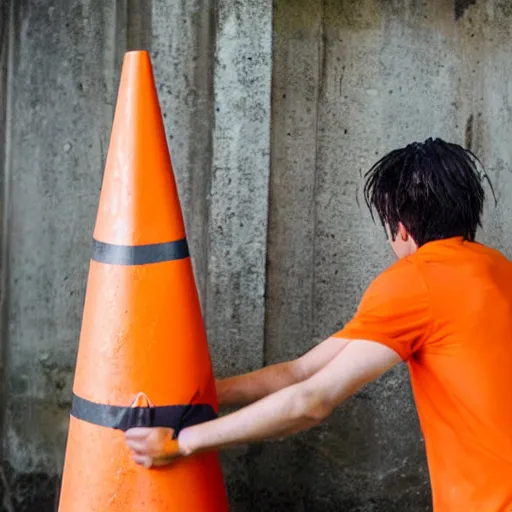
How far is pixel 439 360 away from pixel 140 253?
74cm

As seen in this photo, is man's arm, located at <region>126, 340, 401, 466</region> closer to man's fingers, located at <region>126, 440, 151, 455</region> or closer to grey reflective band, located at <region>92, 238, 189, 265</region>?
man's fingers, located at <region>126, 440, 151, 455</region>

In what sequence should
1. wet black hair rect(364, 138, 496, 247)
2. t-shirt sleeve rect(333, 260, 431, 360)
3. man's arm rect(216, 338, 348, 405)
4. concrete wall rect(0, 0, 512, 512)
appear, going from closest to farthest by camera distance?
t-shirt sleeve rect(333, 260, 431, 360) < wet black hair rect(364, 138, 496, 247) < man's arm rect(216, 338, 348, 405) < concrete wall rect(0, 0, 512, 512)

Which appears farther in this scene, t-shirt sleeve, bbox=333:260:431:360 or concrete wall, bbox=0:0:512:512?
concrete wall, bbox=0:0:512:512

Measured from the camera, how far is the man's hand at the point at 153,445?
5.90ft

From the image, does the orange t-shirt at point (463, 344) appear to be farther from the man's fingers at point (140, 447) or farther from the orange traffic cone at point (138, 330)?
the man's fingers at point (140, 447)

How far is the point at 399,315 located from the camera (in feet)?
5.44

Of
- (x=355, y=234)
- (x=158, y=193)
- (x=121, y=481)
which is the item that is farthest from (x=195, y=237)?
(x=121, y=481)

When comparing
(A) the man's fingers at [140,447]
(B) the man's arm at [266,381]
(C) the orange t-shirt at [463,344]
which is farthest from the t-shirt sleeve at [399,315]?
(A) the man's fingers at [140,447]

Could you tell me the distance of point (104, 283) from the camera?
6.14 feet

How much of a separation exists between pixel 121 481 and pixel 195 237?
1.25 m

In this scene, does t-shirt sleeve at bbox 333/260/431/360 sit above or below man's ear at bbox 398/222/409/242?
below

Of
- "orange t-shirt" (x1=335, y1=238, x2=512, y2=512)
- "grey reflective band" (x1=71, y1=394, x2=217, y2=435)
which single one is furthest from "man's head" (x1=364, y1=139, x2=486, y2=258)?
"grey reflective band" (x1=71, y1=394, x2=217, y2=435)

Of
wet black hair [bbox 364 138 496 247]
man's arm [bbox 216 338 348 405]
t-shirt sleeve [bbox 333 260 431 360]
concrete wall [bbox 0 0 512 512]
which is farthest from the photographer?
concrete wall [bbox 0 0 512 512]

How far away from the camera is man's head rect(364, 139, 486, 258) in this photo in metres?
1.80
